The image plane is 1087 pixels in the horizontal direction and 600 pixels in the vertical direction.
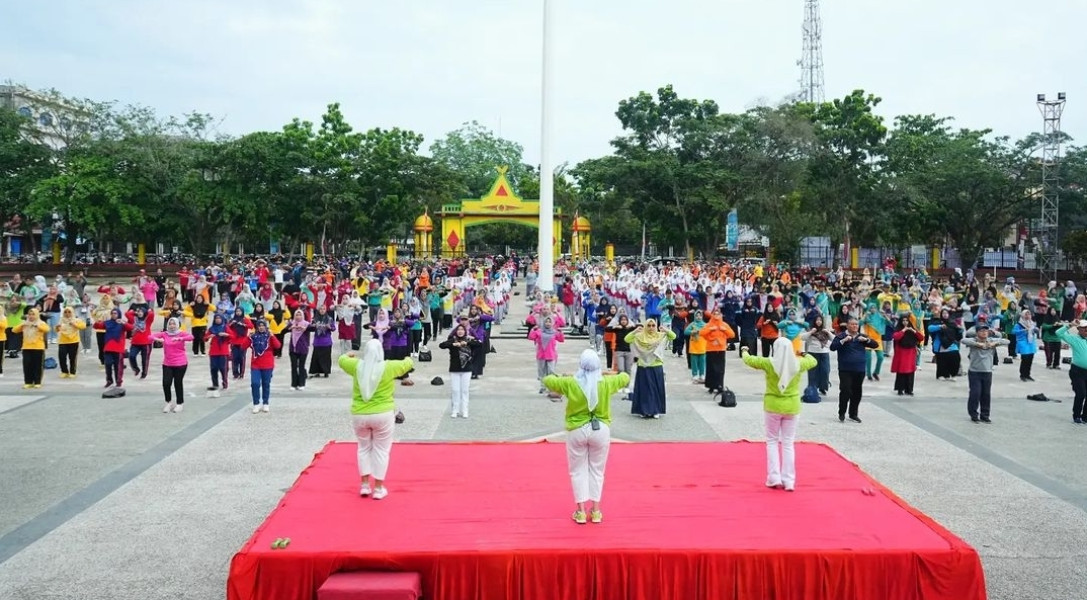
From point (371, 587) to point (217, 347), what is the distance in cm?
938

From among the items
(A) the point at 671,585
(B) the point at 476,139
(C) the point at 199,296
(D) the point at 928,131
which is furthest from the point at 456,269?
(B) the point at 476,139

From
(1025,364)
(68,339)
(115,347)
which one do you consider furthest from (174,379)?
(1025,364)

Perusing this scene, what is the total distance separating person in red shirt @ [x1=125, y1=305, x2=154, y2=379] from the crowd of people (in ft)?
0.09

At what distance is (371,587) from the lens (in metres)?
5.64

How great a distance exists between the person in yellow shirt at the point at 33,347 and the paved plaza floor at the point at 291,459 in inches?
16.0

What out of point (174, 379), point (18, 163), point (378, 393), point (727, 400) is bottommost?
point (727, 400)

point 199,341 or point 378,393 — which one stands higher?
point 378,393

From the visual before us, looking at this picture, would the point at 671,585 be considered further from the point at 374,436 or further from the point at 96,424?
the point at 96,424

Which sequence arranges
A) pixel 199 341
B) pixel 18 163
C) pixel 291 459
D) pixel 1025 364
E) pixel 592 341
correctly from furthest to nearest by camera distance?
pixel 18 163, pixel 199 341, pixel 592 341, pixel 1025 364, pixel 291 459

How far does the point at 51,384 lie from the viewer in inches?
594

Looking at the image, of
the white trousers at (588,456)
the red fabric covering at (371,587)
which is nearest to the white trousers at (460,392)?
the white trousers at (588,456)

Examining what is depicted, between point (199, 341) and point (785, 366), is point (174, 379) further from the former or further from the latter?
point (785, 366)

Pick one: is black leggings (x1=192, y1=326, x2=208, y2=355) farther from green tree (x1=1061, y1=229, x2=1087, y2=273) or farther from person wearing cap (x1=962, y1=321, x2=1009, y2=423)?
green tree (x1=1061, y1=229, x2=1087, y2=273)

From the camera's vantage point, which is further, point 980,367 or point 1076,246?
point 1076,246
